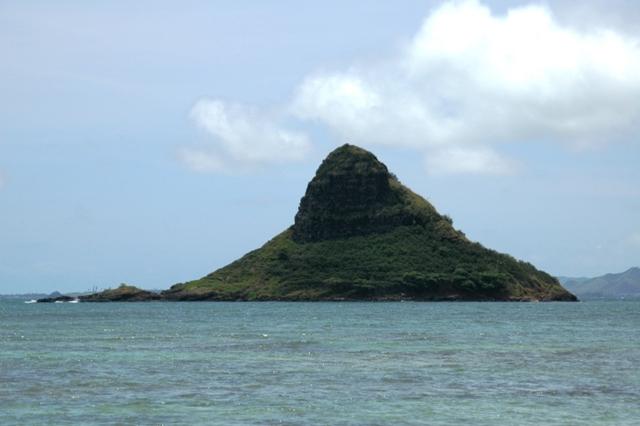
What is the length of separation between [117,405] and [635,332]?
73.6 m

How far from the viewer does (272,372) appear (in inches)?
2127

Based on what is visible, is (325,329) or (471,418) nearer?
(471,418)

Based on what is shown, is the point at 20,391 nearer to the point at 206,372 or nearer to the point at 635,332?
the point at 206,372

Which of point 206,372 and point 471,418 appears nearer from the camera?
point 471,418

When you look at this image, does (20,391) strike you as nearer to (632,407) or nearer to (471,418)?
(471,418)

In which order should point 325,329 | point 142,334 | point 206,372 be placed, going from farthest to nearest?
point 325,329, point 142,334, point 206,372

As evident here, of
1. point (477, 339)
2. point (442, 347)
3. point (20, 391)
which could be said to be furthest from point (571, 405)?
point (477, 339)

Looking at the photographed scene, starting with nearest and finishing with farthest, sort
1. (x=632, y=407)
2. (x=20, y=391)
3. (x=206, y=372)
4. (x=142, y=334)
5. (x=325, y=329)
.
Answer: (x=632, y=407)
(x=20, y=391)
(x=206, y=372)
(x=142, y=334)
(x=325, y=329)

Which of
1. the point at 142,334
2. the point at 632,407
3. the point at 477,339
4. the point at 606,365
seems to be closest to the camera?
the point at 632,407

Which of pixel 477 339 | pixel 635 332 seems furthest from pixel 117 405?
pixel 635 332

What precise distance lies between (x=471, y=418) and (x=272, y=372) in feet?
61.0

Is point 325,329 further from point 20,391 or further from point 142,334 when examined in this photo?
point 20,391

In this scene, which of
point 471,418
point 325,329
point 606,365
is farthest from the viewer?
point 325,329

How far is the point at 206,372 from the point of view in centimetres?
5378
